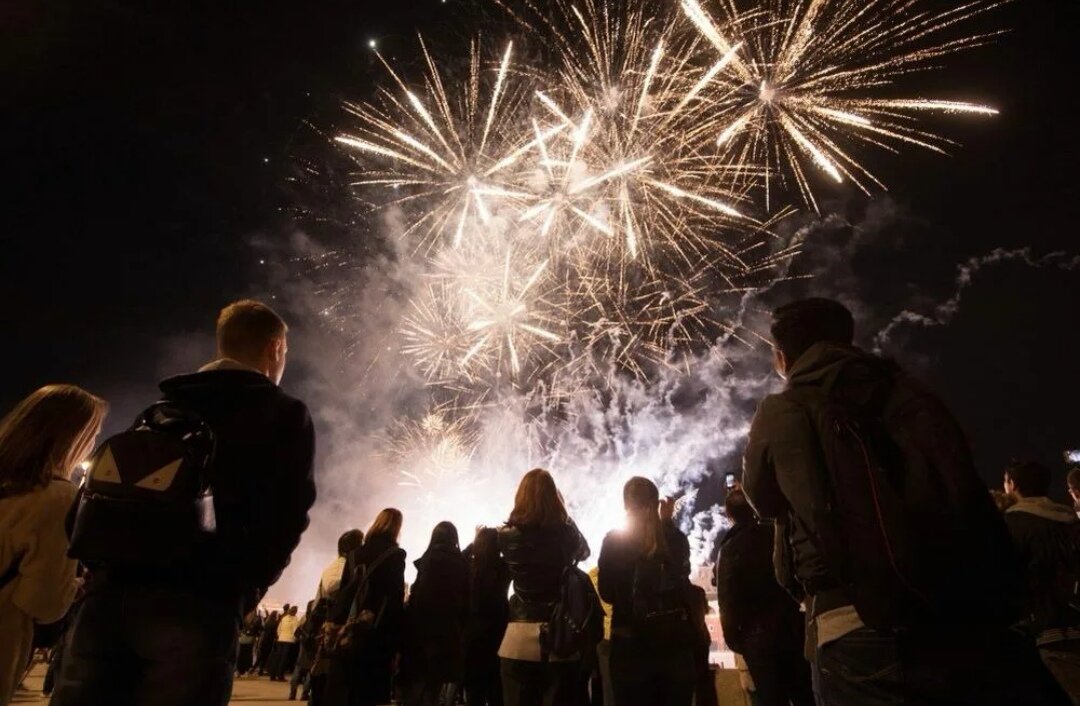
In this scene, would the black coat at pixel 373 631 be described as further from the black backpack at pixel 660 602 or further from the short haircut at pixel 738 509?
the short haircut at pixel 738 509

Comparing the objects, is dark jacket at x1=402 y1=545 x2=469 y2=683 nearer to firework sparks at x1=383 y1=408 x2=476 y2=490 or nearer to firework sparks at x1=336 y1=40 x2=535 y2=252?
firework sparks at x1=336 y1=40 x2=535 y2=252

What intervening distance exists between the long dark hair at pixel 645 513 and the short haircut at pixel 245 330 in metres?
2.49

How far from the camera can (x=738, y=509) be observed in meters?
4.66

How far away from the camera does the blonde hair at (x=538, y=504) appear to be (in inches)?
177

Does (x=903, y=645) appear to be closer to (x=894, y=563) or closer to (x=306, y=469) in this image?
(x=894, y=563)

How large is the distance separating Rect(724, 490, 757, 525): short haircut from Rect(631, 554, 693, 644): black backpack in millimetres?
680

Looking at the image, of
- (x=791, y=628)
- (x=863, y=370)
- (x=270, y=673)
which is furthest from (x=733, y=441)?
(x=863, y=370)

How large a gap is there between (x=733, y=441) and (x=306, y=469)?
36.9 m

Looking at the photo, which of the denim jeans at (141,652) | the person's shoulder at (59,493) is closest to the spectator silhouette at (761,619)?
the denim jeans at (141,652)

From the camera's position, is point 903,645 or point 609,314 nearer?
point 903,645

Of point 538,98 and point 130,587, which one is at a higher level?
point 538,98

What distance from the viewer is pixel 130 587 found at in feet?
6.36

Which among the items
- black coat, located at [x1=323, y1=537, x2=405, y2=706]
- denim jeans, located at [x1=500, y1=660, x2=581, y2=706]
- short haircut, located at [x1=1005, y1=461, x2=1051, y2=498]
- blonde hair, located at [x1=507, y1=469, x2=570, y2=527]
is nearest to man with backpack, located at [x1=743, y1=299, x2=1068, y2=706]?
denim jeans, located at [x1=500, y1=660, x2=581, y2=706]

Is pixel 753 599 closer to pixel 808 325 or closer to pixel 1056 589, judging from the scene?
pixel 1056 589
